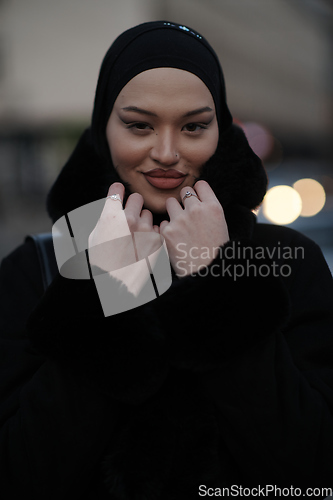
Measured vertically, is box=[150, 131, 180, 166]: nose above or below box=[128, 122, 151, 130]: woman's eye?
below

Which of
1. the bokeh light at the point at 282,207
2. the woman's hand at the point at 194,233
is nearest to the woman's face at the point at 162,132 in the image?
the woman's hand at the point at 194,233

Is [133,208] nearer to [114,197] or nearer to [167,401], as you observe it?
[114,197]

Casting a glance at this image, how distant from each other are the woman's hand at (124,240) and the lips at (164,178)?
0.08 m

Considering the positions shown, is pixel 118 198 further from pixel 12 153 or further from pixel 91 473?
pixel 12 153

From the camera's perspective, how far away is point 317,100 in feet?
152

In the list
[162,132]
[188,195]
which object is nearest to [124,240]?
[188,195]

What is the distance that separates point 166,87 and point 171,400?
39.9 inches

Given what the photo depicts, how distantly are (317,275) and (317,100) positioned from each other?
1943 inches

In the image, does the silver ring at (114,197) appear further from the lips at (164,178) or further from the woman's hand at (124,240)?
the lips at (164,178)

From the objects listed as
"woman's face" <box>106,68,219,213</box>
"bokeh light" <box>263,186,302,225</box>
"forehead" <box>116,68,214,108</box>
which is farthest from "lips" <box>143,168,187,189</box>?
"bokeh light" <box>263,186,302,225</box>

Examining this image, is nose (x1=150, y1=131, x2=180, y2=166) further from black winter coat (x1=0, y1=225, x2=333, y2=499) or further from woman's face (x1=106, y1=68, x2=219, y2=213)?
black winter coat (x1=0, y1=225, x2=333, y2=499)

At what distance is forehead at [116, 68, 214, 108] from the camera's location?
1574 millimetres

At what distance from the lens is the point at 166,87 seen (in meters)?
1.58

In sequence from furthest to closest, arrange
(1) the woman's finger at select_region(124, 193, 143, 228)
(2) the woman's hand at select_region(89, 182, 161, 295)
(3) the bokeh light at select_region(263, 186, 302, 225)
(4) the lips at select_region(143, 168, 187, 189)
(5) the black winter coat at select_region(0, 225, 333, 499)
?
1. (3) the bokeh light at select_region(263, 186, 302, 225)
2. (4) the lips at select_region(143, 168, 187, 189)
3. (1) the woman's finger at select_region(124, 193, 143, 228)
4. (2) the woman's hand at select_region(89, 182, 161, 295)
5. (5) the black winter coat at select_region(0, 225, 333, 499)
